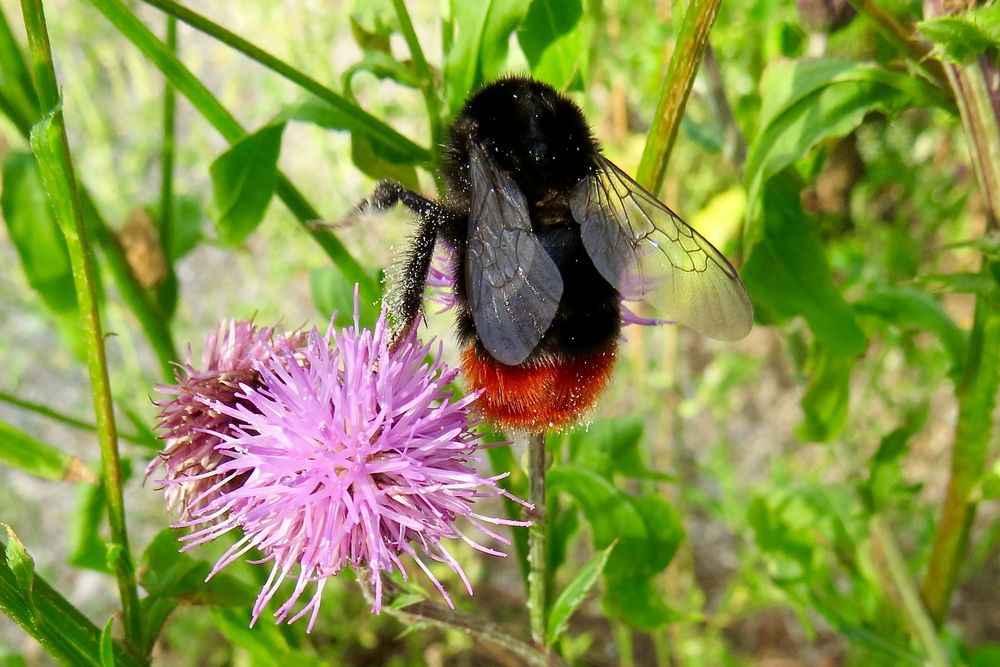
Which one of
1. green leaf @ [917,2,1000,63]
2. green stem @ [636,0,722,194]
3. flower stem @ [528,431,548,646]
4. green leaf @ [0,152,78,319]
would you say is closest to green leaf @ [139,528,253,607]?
flower stem @ [528,431,548,646]

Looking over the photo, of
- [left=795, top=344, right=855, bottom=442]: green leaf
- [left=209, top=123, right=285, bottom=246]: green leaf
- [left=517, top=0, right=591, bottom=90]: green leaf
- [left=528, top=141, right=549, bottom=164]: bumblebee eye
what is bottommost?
[left=795, top=344, right=855, bottom=442]: green leaf

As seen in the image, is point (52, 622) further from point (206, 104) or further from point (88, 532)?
point (206, 104)

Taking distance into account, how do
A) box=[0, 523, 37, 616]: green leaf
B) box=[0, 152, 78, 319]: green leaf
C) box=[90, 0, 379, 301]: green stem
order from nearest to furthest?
box=[0, 523, 37, 616]: green leaf → box=[90, 0, 379, 301]: green stem → box=[0, 152, 78, 319]: green leaf

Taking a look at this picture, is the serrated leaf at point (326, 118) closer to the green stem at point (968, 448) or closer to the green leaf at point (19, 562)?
the green leaf at point (19, 562)

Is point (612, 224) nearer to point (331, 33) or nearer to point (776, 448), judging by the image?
point (331, 33)

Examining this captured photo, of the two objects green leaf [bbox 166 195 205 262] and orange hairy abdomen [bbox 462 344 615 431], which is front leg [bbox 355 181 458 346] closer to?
orange hairy abdomen [bbox 462 344 615 431]

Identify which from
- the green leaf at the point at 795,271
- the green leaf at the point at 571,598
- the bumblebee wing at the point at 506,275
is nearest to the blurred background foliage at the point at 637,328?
the green leaf at the point at 795,271
